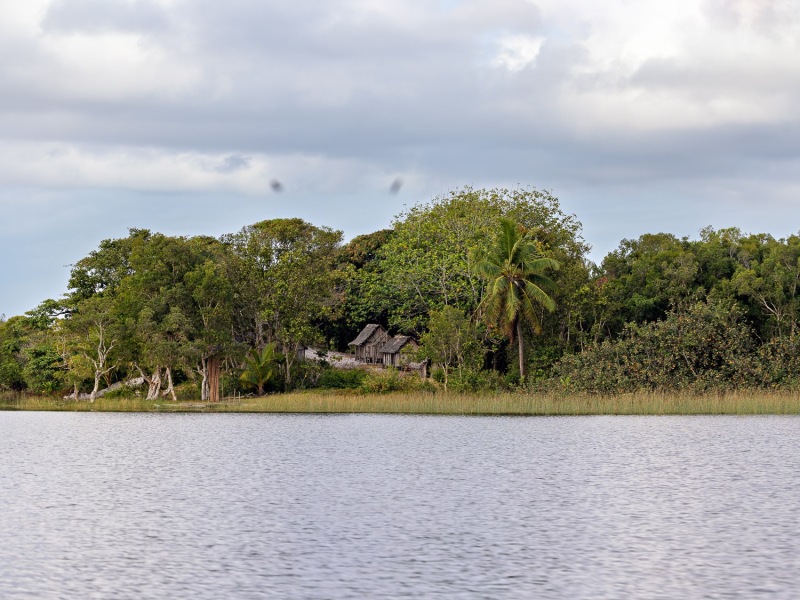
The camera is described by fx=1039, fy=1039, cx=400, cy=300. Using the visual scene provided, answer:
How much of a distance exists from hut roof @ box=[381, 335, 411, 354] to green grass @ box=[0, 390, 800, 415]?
17.2 meters

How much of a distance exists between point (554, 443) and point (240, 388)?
36117 mm

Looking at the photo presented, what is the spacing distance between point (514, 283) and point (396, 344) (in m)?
21.5

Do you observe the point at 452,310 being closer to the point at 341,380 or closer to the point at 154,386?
the point at 341,380

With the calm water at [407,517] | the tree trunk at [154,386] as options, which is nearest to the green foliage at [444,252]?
the tree trunk at [154,386]

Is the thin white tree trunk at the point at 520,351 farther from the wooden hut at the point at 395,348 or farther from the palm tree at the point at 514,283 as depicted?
the wooden hut at the point at 395,348

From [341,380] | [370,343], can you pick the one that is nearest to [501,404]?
[341,380]

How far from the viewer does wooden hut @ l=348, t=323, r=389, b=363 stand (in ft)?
277

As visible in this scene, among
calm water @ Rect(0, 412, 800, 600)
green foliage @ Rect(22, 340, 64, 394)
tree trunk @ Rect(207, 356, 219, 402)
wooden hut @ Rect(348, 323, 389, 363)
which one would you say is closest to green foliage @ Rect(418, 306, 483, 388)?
tree trunk @ Rect(207, 356, 219, 402)

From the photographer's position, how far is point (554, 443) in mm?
36438

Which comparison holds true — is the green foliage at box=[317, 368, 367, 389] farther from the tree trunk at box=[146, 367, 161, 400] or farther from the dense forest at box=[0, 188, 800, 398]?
the tree trunk at box=[146, 367, 161, 400]

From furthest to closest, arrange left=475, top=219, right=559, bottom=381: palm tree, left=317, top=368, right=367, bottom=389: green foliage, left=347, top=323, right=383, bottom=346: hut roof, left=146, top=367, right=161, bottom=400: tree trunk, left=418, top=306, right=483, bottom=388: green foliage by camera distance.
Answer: left=347, top=323, right=383, bottom=346: hut roof
left=317, top=368, right=367, bottom=389: green foliage
left=146, top=367, right=161, bottom=400: tree trunk
left=418, top=306, right=483, bottom=388: green foliage
left=475, top=219, right=559, bottom=381: palm tree

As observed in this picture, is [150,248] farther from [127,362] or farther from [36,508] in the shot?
[36,508]

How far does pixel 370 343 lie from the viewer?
3359 inches

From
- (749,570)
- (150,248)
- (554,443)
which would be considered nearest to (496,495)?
(749,570)
